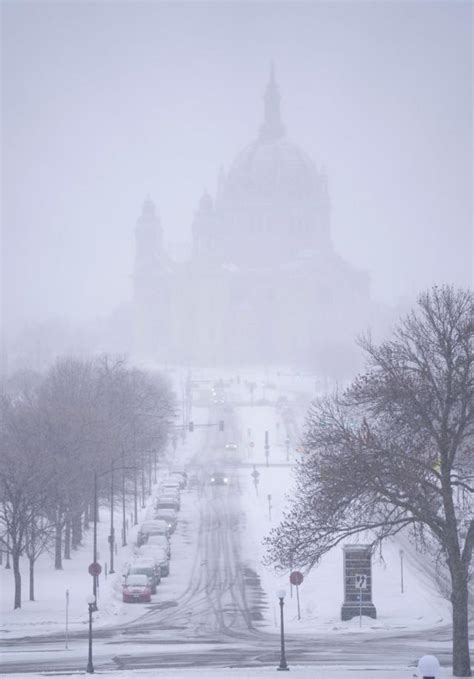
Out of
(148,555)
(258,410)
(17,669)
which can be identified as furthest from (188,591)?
(258,410)

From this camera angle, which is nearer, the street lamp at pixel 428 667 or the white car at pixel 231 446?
the street lamp at pixel 428 667

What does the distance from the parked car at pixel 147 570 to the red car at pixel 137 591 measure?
0.87 meters

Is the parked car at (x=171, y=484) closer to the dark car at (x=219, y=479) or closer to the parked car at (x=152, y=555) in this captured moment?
the dark car at (x=219, y=479)

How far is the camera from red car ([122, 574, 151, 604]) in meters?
45.6

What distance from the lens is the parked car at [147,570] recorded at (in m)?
47.9

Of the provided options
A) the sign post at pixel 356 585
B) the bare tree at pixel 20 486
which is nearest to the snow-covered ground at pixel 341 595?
the sign post at pixel 356 585

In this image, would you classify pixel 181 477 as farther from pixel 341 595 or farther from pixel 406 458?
pixel 406 458

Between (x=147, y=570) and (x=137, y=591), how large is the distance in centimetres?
277

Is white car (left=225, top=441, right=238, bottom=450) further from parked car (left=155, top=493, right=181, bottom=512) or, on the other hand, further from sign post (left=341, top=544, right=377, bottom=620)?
sign post (left=341, top=544, right=377, bottom=620)

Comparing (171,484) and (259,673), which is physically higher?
(171,484)

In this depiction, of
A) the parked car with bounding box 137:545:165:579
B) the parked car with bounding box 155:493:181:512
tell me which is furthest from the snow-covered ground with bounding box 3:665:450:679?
the parked car with bounding box 155:493:181:512

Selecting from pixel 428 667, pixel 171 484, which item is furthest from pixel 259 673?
pixel 171 484

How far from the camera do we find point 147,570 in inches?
1907

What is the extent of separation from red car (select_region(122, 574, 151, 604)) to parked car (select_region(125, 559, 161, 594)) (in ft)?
2.86
